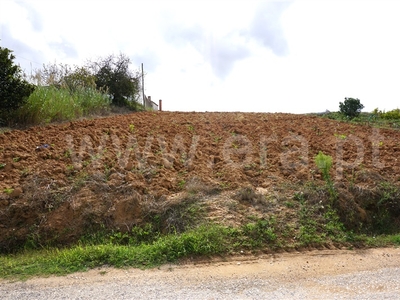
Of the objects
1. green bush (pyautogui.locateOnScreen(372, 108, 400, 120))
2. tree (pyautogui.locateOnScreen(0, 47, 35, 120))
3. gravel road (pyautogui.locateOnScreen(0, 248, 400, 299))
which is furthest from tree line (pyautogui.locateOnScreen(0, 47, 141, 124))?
green bush (pyautogui.locateOnScreen(372, 108, 400, 120))

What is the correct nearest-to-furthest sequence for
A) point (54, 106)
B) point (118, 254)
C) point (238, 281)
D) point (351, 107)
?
point (238, 281) < point (118, 254) < point (54, 106) < point (351, 107)

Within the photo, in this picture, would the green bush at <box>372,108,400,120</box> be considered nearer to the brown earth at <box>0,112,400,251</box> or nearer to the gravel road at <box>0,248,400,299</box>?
the brown earth at <box>0,112,400,251</box>

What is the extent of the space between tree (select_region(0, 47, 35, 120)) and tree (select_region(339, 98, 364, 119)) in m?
12.8

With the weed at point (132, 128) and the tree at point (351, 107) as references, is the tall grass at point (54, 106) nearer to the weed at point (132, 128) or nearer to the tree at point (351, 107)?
the weed at point (132, 128)

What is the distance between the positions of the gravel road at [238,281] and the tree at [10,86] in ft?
18.2

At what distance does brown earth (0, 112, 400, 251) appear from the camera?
5.26 m

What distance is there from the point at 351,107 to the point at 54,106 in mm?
12154

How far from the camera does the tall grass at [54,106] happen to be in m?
9.38

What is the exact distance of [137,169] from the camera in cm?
614

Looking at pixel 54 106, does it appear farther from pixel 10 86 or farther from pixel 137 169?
pixel 137 169

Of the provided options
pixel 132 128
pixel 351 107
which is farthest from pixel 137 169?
pixel 351 107

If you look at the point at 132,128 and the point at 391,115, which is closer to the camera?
the point at 132,128

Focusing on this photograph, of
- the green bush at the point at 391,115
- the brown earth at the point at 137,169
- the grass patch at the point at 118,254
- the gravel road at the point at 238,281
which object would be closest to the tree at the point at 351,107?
the green bush at the point at 391,115

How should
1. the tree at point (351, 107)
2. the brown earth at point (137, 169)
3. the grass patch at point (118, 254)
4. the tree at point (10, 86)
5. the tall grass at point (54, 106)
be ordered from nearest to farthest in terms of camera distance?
the grass patch at point (118, 254)
the brown earth at point (137, 169)
the tree at point (10, 86)
the tall grass at point (54, 106)
the tree at point (351, 107)
